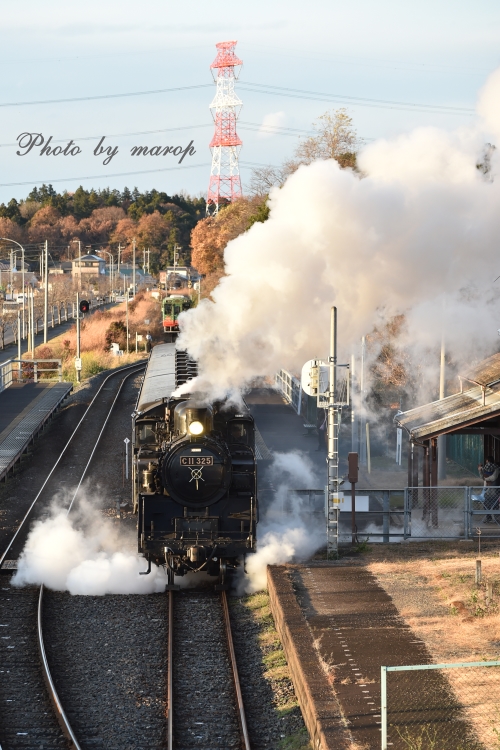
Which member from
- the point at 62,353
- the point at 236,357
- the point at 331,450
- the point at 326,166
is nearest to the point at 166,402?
the point at 236,357

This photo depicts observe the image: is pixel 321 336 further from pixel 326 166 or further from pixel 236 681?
pixel 236 681

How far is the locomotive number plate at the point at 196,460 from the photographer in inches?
559

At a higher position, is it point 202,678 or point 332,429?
point 332,429

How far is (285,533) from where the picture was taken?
16.5 m

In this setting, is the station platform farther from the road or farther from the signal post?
the road

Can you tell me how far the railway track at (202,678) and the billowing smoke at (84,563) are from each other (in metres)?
0.84

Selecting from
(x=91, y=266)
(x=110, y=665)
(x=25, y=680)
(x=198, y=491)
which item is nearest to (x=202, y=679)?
(x=110, y=665)

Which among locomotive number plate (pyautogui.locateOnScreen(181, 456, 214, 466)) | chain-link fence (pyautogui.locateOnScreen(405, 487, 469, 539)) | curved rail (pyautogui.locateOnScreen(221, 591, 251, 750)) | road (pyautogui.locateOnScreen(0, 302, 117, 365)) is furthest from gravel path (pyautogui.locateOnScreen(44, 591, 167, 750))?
road (pyautogui.locateOnScreen(0, 302, 117, 365))

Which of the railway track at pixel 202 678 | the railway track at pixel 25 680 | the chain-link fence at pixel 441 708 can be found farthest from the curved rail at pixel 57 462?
the chain-link fence at pixel 441 708

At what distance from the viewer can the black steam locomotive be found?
561 inches

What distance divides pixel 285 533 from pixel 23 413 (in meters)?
17.9

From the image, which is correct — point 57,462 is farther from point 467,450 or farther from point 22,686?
point 22,686

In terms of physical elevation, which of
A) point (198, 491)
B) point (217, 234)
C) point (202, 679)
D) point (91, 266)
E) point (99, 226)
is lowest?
point (202, 679)

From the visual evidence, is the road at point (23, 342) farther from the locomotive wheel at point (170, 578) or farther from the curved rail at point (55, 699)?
the curved rail at point (55, 699)
